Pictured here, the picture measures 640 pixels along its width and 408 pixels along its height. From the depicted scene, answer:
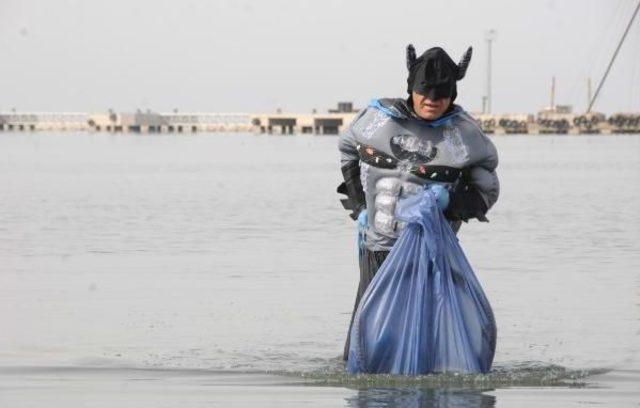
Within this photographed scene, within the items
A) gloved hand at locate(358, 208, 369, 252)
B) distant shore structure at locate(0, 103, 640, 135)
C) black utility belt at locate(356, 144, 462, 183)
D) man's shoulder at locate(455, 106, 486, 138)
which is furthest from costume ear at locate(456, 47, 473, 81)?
distant shore structure at locate(0, 103, 640, 135)

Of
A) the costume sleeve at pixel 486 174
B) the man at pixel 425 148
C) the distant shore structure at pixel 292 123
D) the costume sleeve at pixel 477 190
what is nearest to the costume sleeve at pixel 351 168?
the man at pixel 425 148

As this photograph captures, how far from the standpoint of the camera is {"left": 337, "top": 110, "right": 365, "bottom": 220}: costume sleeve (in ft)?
30.5

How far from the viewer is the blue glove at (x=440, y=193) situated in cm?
905

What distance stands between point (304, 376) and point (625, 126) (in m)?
144

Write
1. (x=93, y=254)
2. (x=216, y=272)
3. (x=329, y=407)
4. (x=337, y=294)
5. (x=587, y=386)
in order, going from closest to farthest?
1. (x=329, y=407)
2. (x=587, y=386)
3. (x=337, y=294)
4. (x=216, y=272)
5. (x=93, y=254)

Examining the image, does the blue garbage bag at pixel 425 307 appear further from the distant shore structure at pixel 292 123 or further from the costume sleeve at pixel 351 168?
the distant shore structure at pixel 292 123

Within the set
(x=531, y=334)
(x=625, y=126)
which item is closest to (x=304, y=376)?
(x=531, y=334)

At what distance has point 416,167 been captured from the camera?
9070 mm

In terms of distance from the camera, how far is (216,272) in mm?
16734

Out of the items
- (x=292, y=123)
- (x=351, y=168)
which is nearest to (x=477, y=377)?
(x=351, y=168)

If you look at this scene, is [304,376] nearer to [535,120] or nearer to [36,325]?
[36,325]

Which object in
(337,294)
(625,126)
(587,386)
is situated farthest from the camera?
(625,126)

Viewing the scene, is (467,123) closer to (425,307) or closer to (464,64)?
(464,64)

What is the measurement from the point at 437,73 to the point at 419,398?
171 cm
